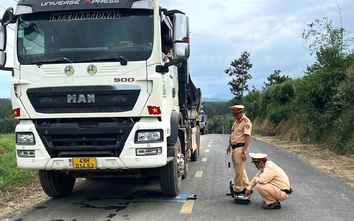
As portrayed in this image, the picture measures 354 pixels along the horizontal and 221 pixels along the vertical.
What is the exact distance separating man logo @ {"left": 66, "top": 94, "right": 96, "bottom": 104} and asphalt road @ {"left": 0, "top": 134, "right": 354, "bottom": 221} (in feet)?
5.70

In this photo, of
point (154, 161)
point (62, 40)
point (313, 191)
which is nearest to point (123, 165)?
point (154, 161)

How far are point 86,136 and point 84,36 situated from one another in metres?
1.55

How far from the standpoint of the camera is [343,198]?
262 inches

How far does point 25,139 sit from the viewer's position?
229 inches

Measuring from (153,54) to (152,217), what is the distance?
8.00 ft

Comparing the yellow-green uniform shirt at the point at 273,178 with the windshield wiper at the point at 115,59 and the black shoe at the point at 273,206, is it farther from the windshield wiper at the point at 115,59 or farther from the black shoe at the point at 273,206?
the windshield wiper at the point at 115,59

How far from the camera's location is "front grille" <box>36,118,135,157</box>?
18.6ft

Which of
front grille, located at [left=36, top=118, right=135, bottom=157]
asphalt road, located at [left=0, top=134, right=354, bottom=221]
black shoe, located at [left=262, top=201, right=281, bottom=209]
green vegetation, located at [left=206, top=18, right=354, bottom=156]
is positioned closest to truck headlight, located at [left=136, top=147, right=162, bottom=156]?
front grille, located at [left=36, top=118, right=135, bottom=157]

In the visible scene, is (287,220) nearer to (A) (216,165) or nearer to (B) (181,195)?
(B) (181,195)

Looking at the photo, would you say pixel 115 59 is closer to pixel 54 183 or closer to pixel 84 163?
pixel 84 163

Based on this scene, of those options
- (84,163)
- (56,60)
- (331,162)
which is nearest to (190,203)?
(84,163)

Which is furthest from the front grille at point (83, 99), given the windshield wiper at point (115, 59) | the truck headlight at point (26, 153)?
the truck headlight at point (26, 153)

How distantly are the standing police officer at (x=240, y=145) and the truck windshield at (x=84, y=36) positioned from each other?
1.89 m

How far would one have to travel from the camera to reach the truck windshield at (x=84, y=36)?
5.80m
